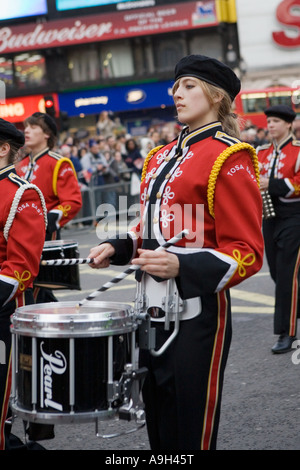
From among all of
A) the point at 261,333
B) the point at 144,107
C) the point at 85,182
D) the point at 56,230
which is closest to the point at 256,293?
the point at 261,333

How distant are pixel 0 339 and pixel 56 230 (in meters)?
3.42

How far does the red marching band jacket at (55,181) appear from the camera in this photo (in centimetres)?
763

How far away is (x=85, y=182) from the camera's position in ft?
61.9

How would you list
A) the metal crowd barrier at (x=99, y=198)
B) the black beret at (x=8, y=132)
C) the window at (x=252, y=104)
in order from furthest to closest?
the window at (x=252, y=104)
the metal crowd barrier at (x=99, y=198)
the black beret at (x=8, y=132)

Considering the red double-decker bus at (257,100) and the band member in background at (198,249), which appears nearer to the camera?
the band member in background at (198,249)

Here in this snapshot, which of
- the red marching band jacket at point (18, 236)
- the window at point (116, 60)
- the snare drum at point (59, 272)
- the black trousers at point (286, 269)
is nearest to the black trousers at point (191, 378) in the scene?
the red marching band jacket at point (18, 236)

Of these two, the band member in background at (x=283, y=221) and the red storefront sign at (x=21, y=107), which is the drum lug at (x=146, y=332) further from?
the red storefront sign at (x=21, y=107)

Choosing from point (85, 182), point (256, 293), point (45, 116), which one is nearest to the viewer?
point (45, 116)

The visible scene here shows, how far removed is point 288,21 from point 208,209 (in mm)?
41958

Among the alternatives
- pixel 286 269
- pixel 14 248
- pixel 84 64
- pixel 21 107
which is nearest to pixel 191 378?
pixel 14 248

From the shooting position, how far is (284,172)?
7.68 metres

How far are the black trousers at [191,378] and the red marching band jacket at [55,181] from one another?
4298mm

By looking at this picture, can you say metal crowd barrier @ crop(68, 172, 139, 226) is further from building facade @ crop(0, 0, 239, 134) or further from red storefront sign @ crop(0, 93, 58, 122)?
red storefront sign @ crop(0, 93, 58, 122)
